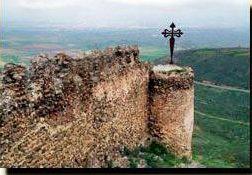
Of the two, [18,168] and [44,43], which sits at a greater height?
[44,43]

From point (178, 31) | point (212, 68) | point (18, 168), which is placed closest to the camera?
point (18, 168)

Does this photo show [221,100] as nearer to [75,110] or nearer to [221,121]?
[221,121]

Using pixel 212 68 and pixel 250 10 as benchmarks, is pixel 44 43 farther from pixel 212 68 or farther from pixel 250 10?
pixel 212 68

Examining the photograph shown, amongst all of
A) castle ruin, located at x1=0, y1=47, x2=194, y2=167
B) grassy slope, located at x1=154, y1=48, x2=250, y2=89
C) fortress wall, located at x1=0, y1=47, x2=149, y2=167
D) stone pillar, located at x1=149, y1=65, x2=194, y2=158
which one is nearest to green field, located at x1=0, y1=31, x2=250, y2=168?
grassy slope, located at x1=154, y1=48, x2=250, y2=89

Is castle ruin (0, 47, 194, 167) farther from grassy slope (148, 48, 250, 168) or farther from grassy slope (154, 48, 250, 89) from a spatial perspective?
grassy slope (154, 48, 250, 89)

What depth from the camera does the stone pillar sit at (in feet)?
37.8

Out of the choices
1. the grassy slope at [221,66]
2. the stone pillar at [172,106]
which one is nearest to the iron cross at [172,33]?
the stone pillar at [172,106]

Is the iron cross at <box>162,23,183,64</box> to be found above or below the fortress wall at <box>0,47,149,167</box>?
above

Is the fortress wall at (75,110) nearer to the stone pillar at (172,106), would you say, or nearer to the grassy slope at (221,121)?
the stone pillar at (172,106)

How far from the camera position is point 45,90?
29.2ft

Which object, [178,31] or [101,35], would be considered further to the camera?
[101,35]

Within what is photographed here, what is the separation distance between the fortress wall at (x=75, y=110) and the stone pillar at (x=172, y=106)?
158mm

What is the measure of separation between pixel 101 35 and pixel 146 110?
3494 mm

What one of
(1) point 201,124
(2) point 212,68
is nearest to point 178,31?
(1) point 201,124
